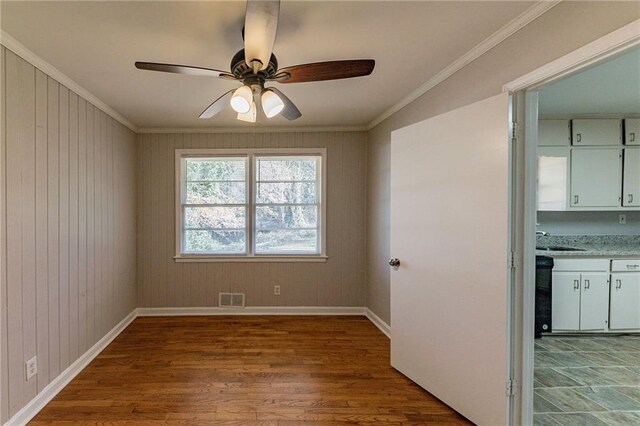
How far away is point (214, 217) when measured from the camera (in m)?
3.73

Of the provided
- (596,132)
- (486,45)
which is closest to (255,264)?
(486,45)

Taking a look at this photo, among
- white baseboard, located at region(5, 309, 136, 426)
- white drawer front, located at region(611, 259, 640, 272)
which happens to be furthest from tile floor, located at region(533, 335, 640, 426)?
white baseboard, located at region(5, 309, 136, 426)

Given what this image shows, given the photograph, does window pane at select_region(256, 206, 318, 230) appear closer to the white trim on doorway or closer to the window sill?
the window sill

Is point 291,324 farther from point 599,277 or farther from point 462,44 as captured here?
point 599,277

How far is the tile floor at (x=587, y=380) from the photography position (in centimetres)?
189

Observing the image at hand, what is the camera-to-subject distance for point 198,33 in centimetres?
169

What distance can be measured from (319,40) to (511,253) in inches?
67.1

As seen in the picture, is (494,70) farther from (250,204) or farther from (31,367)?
(31,367)

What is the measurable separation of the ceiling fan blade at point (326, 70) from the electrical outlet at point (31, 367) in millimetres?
2388

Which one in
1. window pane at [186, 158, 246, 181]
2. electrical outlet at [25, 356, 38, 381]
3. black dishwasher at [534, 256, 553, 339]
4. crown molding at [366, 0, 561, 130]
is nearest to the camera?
crown molding at [366, 0, 561, 130]

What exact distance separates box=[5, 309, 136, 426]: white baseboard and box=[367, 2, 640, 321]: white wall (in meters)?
2.83

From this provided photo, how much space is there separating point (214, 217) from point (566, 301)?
412 cm

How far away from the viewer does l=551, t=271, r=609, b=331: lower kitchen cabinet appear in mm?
3029

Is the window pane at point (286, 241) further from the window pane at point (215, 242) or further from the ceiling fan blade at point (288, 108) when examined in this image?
the ceiling fan blade at point (288, 108)
